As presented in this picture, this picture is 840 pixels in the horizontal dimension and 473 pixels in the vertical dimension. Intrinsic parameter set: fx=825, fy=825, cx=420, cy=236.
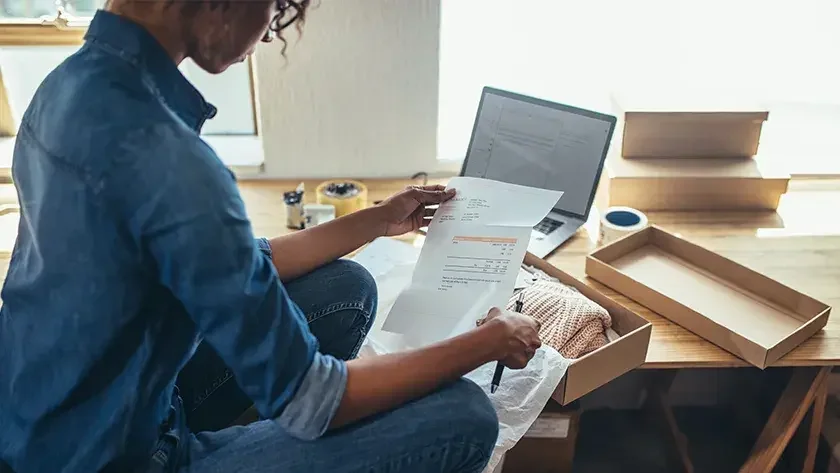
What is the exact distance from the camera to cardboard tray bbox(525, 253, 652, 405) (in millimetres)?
1180

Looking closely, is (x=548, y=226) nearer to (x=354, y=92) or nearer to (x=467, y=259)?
(x=467, y=259)

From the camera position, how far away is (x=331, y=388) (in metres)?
0.91

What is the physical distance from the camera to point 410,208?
1.36 m

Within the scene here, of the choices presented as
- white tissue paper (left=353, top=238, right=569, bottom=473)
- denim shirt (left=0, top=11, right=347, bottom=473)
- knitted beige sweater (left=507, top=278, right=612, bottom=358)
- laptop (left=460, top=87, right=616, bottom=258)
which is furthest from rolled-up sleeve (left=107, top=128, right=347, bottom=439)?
laptop (left=460, top=87, right=616, bottom=258)

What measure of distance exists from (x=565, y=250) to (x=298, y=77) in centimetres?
65

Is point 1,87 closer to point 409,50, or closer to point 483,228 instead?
point 409,50

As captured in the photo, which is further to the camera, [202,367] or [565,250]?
[565,250]

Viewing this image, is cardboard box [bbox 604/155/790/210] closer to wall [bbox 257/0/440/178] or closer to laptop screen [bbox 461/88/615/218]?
laptop screen [bbox 461/88/615/218]

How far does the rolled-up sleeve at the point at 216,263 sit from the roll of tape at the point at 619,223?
81 centimetres

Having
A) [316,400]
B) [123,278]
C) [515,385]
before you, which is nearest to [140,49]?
[123,278]

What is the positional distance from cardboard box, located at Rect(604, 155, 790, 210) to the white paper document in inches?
13.8

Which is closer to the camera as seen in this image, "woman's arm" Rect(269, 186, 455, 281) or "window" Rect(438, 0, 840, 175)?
"woman's arm" Rect(269, 186, 455, 281)

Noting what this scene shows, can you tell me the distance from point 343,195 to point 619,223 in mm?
536

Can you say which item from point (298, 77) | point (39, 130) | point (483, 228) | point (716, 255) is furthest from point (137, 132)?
point (716, 255)
